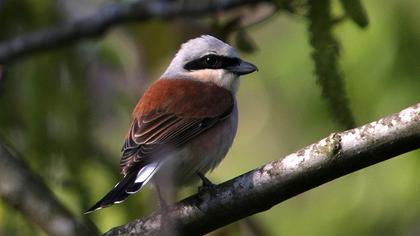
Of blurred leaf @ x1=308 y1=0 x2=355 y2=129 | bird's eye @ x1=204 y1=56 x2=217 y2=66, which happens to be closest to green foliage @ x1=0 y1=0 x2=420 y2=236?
blurred leaf @ x1=308 y1=0 x2=355 y2=129

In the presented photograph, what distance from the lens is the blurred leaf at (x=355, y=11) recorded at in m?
2.80

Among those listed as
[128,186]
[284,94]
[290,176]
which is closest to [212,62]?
[284,94]

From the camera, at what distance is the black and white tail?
335cm

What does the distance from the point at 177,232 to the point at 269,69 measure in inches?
110

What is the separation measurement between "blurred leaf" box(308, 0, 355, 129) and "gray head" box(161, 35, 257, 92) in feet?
5.42

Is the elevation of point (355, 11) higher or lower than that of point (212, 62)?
higher

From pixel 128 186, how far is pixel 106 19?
1.79 meters

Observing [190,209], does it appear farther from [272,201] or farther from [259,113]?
[259,113]

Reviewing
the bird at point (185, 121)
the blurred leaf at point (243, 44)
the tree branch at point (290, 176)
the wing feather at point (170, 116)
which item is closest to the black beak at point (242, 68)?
the bird at point (185, 121)

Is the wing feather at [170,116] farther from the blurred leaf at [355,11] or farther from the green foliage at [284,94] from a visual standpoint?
the blurred leaf at [355,11]

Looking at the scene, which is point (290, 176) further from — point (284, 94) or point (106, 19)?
point (106, 19)

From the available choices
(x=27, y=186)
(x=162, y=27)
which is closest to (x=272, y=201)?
(x=27, y=186)

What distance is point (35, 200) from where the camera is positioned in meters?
3.29

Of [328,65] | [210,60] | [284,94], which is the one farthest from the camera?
[284,94]
